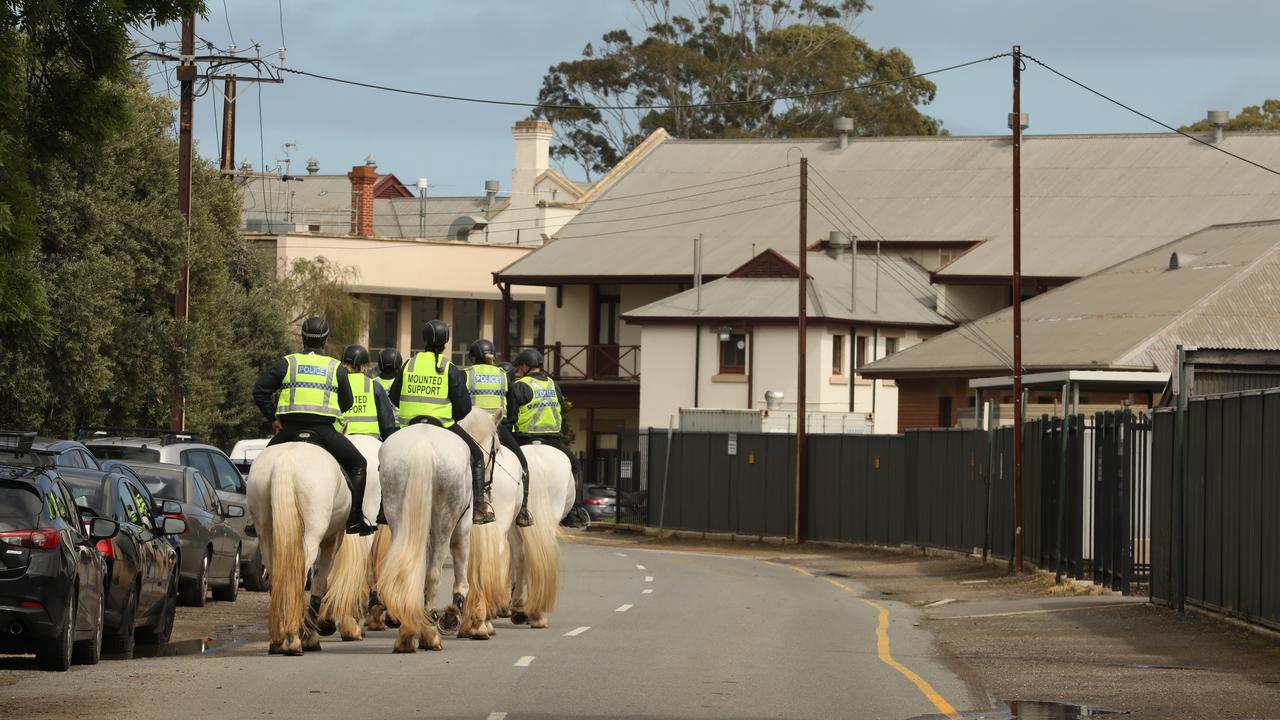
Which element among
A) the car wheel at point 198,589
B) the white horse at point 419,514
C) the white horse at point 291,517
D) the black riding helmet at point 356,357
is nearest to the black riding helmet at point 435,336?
the white horse at point 419,514

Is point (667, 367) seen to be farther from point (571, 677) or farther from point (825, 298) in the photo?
point (571, 677)

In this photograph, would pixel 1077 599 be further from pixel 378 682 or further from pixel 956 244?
pixel 956 244

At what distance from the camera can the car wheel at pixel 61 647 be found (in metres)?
14.0

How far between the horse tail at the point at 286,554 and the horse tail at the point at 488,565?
7.64ft

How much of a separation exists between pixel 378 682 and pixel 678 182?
185ft

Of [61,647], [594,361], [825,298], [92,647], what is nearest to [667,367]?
[825,298]

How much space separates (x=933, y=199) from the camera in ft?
211

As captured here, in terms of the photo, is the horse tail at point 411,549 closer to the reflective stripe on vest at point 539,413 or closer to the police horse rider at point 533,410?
the police horse rider at point 533,410

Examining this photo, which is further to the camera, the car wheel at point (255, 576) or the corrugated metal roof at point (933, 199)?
the corrugated metal roof at point (933, 199)

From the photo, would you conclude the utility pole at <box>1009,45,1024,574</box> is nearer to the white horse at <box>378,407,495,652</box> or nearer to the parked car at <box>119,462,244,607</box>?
the parked car at <box>119,462,244,607</box>

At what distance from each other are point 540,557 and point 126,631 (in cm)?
437

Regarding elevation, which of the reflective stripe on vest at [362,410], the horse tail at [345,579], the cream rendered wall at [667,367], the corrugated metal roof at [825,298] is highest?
the corrugated metal roof at [825,298]

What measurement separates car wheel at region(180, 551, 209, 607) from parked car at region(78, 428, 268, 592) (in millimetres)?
1347

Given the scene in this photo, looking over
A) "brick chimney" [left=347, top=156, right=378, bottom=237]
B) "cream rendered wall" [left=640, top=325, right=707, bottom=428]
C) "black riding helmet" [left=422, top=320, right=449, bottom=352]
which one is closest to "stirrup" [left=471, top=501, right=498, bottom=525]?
"black riding helmet" [left=422, top=320, right=449, bottom=352]
